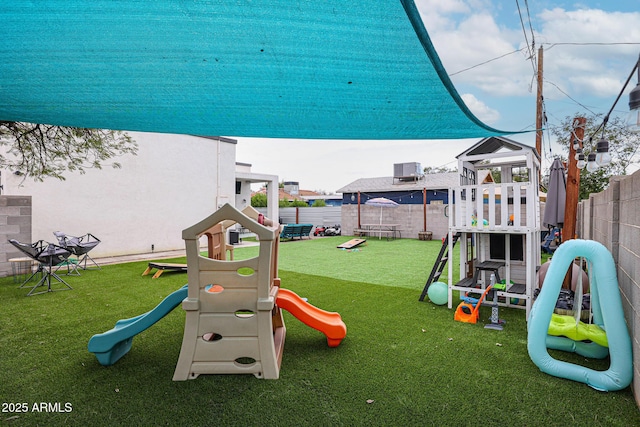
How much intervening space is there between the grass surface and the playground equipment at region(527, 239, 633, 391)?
9 centimetres

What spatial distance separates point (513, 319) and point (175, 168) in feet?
35.8

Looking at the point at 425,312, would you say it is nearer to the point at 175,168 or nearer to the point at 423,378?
the point at 423,378

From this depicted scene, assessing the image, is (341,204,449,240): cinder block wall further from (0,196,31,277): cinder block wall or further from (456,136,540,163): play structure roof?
(0,196,31,277): cinder block wall

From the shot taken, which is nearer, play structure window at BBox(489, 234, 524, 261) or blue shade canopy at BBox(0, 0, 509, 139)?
blue shade canopy at BBox(0, 0, 509, 139)

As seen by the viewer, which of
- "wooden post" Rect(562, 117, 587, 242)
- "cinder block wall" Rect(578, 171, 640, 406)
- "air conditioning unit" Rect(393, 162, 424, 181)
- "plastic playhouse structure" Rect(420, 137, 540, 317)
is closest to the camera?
"cinder block wall" Rect(578, 171, 640, 406)

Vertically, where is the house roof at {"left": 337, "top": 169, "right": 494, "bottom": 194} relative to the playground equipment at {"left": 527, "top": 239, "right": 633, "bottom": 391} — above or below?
above

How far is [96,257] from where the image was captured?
10023 millimetres

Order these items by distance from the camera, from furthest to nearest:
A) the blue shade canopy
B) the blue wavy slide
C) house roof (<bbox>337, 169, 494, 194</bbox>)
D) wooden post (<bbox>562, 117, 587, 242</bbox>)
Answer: house roof (<bbox>337, 169, 494, 194</bbox>)
wooden post (<bbox>562, 117, 587, 242</bbox>)
the blue wavy slide
the blue shade canopy

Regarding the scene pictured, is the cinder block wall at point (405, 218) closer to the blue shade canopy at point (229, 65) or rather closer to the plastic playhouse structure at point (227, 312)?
the plastic playhouse structure at point (227, 312)

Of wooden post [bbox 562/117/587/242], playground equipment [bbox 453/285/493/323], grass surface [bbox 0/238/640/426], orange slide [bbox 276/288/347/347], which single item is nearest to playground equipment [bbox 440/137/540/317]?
playground equipment [bbox 453/285/493/323]

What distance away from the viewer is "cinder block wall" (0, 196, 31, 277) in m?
7.13

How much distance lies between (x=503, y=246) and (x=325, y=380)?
3888mm

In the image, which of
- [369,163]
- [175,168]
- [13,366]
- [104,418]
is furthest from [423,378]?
[369,163]

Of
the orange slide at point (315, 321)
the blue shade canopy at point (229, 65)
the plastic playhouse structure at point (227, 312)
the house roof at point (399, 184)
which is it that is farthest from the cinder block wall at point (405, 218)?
the blue shade canopy at point (229, 65)
